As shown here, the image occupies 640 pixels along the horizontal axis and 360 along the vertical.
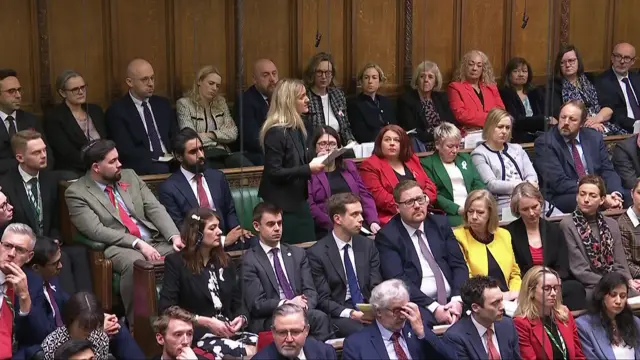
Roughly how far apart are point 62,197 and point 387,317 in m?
1.02

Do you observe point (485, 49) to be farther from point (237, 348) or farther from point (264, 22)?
point (237, 348)

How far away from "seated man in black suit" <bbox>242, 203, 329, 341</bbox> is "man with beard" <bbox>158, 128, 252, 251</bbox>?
0.16 feet

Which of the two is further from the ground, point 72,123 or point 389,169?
point 72,123

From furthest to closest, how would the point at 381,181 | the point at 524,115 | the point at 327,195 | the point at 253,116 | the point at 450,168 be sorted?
the point at 524,115
the point at 450,168
the point at 381,181
the point at 327,195
the point at 253,116

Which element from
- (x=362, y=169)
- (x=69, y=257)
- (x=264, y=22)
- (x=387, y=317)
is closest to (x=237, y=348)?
(x=387, y=317)

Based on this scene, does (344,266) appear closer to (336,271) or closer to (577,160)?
(336,271)

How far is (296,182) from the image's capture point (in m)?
3.81

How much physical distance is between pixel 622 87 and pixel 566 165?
0.87 metres

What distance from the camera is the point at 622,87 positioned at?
5.36m

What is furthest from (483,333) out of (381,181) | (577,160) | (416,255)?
(577,160)

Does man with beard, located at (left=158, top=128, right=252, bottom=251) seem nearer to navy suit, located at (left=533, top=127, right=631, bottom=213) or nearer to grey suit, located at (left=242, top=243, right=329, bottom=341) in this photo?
grey suit, located at (left=242, top=243, right=329, bottom=341)

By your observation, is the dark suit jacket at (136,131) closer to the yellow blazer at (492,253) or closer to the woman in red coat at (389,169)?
the woman in red coat at (389,169)

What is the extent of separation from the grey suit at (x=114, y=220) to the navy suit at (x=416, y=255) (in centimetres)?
60

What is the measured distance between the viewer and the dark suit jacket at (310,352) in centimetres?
327
